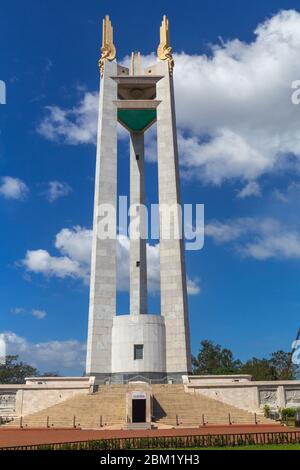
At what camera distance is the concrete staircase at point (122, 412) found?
883 inches

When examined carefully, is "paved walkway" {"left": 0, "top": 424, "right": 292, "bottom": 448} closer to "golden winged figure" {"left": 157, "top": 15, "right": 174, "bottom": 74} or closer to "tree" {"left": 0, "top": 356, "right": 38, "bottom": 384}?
"golden winged figure" {"left": 157, "top": 15, "right": 174, "bottom": 74}

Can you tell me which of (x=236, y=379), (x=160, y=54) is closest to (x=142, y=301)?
(x=236, y=379)

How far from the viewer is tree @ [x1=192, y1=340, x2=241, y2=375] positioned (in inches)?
2662

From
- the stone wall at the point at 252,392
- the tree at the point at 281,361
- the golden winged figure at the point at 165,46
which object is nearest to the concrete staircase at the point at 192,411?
the stone wall at the point at 252,392

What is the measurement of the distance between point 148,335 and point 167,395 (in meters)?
6.36

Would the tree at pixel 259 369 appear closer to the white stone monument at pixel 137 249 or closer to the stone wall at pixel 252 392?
the white stone monument at pixel 137 249

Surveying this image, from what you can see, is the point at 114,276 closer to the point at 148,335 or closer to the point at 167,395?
the point at 148,335

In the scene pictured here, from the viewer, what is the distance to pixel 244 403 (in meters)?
25.4

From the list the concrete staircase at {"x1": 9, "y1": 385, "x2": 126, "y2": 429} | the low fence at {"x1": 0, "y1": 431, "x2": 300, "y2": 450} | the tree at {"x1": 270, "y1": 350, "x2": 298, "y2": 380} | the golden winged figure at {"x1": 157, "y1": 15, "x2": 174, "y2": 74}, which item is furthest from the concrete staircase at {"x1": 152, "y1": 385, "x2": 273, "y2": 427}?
the tree at {"x1": 270, "y1": 350, "x2": 298, "y2": 380}

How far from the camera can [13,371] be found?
222 ft

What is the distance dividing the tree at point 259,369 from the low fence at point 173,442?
4461 centimetres

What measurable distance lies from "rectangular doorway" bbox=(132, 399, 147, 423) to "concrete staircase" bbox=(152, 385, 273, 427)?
2.50ft

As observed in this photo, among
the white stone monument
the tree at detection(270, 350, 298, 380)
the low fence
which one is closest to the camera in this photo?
the low fence
